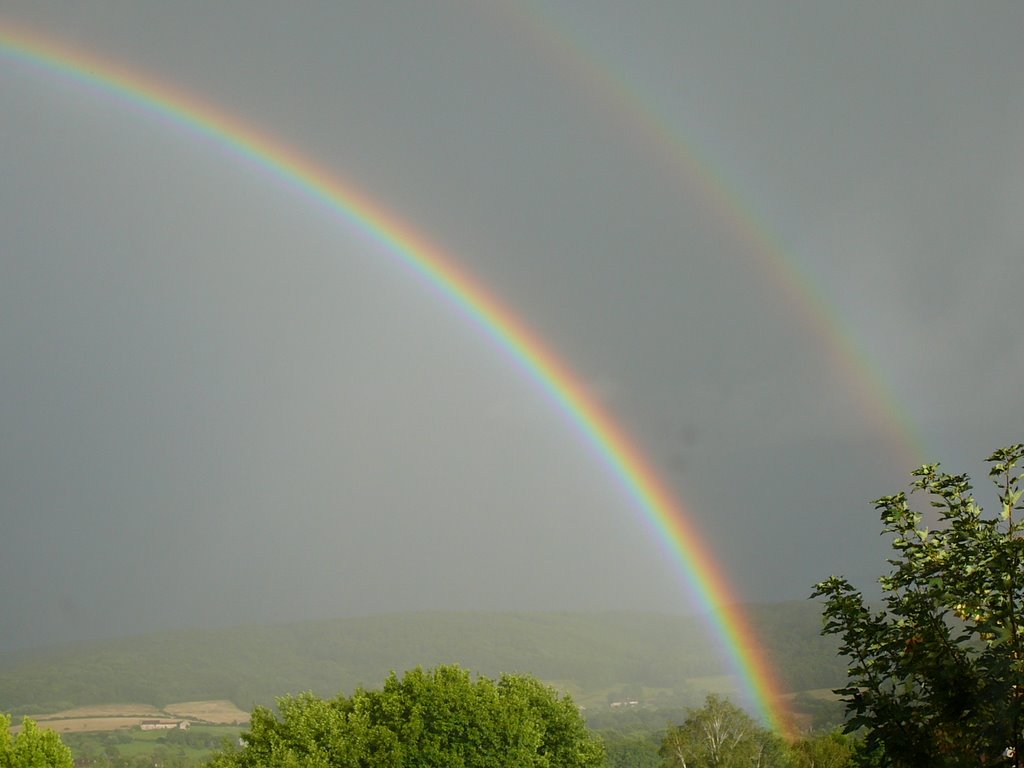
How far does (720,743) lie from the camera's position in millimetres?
92000

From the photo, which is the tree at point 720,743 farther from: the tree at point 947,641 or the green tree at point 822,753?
the tree at point 947,641

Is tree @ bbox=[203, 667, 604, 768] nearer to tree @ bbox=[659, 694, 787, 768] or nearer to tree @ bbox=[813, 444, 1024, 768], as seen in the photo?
tree @ bbox=[813, 444, 1024, 768]

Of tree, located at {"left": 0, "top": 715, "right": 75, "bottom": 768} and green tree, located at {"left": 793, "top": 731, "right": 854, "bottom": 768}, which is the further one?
green tree, located at {"left": 793, "top": 731, "right": 854, "bottom": 768}

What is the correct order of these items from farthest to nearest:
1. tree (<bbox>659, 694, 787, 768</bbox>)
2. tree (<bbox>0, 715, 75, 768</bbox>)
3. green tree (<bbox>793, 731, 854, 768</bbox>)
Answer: tree (<bbox>659, 694, 787, 768</bbox>) < green tree (<bbox>793, 731, 854, 768</bbox>) < tree (<bbox>0, 715, 75, 768</bbox>)

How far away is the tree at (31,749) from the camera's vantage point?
36.0m

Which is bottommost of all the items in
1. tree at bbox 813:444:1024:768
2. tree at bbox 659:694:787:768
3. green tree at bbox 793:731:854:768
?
tree at bbox 813:444:1024:768

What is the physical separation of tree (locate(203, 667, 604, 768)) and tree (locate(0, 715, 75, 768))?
31.9ft

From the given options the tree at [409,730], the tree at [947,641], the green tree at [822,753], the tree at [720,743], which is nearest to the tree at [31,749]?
the tree at [409,730]

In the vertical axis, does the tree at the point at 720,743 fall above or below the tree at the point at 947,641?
above

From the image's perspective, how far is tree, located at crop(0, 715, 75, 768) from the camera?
36.0 meters

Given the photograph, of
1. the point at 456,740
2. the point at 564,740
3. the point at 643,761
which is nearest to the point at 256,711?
the point at 456,740

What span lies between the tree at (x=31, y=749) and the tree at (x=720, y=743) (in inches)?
2704

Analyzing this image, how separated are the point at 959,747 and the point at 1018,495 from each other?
12.7 ft

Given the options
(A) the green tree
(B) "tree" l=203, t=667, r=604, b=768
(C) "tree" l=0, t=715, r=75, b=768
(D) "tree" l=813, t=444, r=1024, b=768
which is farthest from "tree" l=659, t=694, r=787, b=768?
(D) "tree" l=813, t=444, r=1024, b=768
